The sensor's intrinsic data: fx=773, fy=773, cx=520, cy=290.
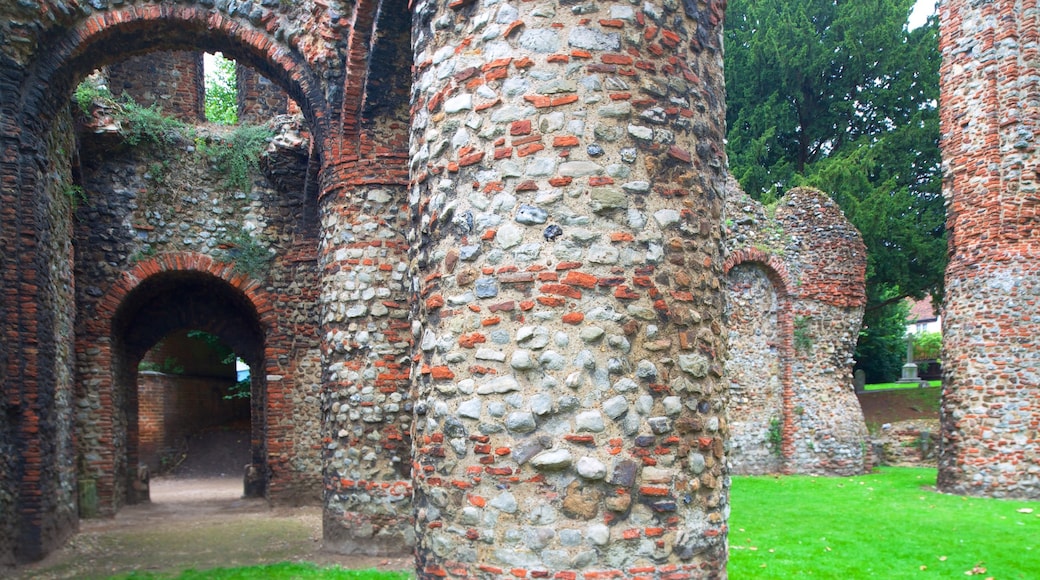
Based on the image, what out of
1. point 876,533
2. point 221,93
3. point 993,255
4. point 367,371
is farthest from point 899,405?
point 221,93

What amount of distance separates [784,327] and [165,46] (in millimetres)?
11220

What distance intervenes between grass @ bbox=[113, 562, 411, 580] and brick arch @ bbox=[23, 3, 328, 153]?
169 inches

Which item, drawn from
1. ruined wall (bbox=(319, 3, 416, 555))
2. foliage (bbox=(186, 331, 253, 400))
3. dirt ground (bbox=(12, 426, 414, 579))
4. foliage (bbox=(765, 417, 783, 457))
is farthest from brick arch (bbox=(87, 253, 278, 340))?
foliage (bbox=(186, 331, 253, 400))

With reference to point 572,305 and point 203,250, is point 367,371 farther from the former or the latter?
point 203,250

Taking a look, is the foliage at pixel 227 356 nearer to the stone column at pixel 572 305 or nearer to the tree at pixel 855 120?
the tree at pixel 855 120

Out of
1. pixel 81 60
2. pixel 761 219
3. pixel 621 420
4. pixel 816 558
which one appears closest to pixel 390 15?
pixel 81 60

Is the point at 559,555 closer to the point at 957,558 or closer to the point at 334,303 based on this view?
the point at 334,303

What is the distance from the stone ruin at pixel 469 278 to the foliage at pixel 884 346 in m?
9.37

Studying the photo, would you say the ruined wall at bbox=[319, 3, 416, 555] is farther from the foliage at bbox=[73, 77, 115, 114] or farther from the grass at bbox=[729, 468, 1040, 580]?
the foliage at bbox=[73, 77, 115, 114]

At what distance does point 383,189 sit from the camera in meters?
7.83

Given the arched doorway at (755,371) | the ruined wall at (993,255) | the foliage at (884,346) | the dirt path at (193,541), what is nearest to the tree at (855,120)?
the foliage at (884,346)

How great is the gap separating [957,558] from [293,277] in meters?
9.14

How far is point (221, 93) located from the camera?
27.6 metres

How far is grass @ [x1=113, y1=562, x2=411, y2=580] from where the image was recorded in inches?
266
